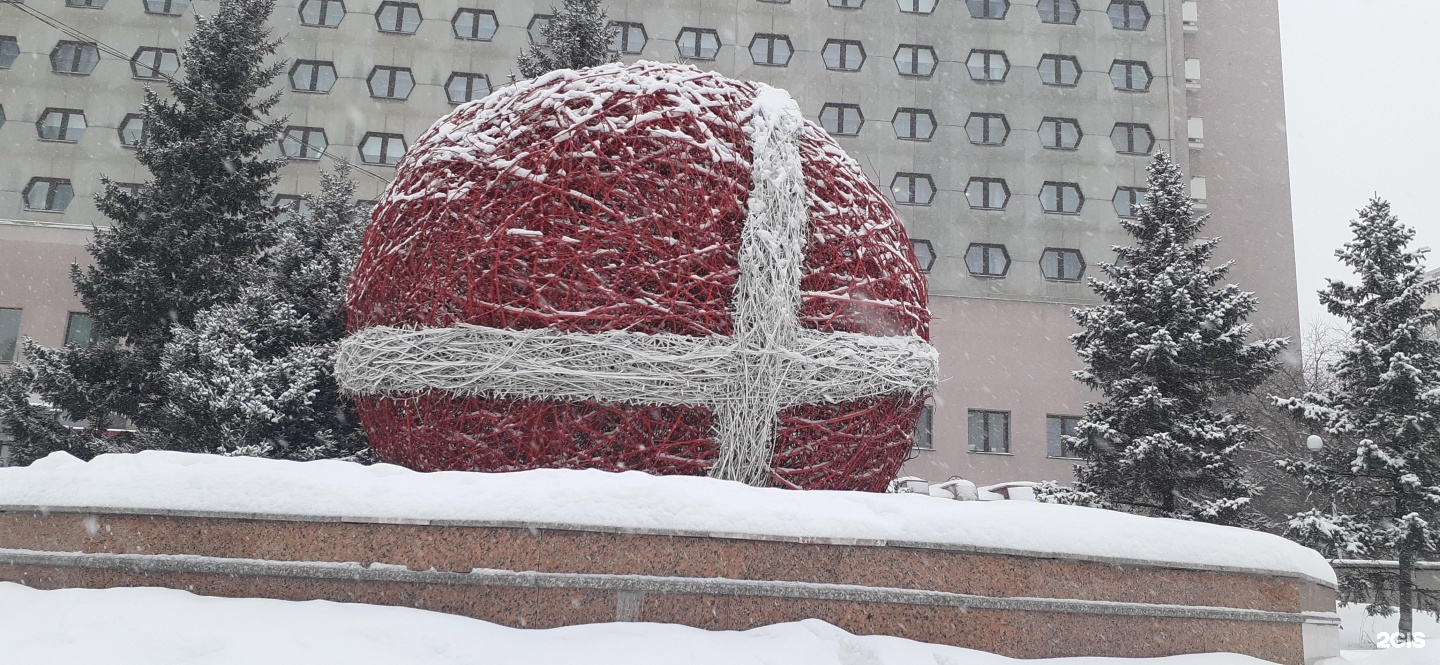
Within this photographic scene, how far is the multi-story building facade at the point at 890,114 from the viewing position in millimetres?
25672

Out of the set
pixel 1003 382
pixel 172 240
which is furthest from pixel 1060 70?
pixel 172 240

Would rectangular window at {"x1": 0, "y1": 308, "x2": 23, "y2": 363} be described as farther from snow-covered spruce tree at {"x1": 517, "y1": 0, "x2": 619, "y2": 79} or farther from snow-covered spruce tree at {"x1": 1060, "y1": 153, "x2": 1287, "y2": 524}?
snow-covered spruce tree at {"x1": 1060, "y1": 153, "x2": 1287, "y2": 524}

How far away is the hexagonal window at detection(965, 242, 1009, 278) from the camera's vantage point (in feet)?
88.6

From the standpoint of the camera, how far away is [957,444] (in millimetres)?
25703

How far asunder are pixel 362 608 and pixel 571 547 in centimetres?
100

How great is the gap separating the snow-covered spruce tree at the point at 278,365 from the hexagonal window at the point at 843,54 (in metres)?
19.3

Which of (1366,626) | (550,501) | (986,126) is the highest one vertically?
(986,126)

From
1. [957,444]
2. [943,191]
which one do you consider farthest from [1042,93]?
[957,444]

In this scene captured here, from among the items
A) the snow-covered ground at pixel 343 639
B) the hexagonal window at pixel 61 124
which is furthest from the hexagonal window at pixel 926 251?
the snow-covered ground at pixel 343 639

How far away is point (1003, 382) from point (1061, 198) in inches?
221

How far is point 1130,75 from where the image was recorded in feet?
92.8

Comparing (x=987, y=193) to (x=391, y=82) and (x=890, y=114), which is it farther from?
(x=391, y=82)

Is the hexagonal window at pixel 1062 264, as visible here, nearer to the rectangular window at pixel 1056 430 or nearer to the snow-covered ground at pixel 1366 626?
the rectangular window at pixel 1056 430

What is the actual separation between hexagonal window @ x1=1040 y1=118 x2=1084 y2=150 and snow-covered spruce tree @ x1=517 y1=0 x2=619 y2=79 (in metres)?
14.9
